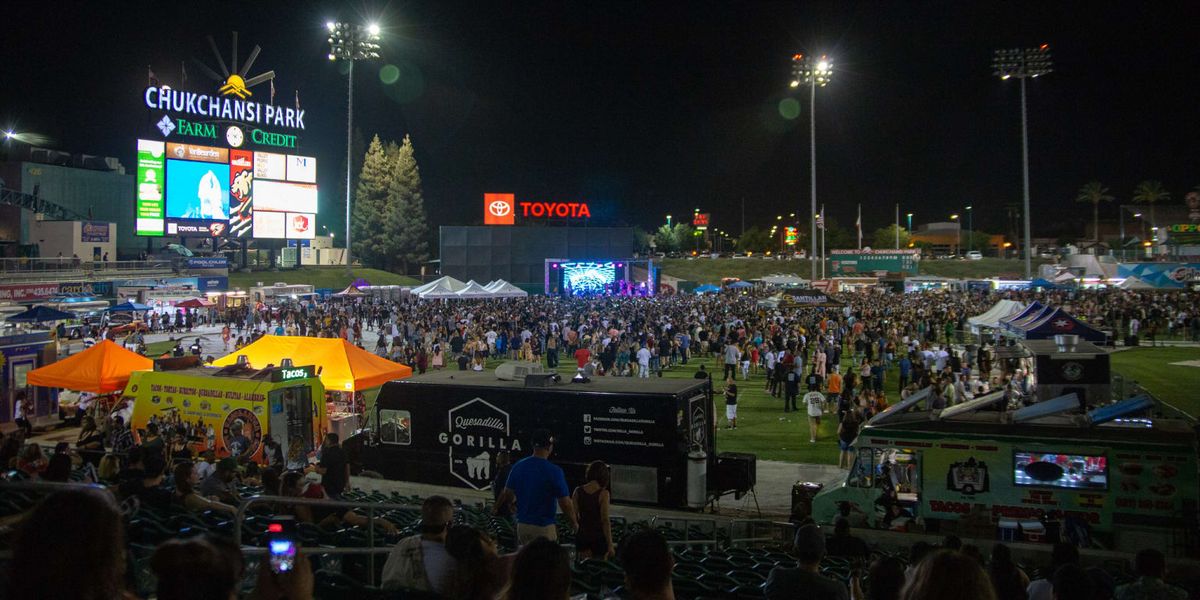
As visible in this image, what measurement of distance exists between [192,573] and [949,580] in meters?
2.28

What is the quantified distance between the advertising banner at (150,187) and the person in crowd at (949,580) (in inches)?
2594

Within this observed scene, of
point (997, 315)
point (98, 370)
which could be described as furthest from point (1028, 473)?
point (997, 315)

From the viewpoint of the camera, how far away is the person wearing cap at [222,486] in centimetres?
859

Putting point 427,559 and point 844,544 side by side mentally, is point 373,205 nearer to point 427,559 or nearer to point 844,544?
point 844,544

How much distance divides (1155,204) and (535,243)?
11486 cm

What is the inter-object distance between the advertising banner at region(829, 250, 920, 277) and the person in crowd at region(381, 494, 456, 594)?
7937 cm

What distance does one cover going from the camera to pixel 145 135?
195ft

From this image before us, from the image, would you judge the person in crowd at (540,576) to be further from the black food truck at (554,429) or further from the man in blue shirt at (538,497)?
the black food truck at (554,429)

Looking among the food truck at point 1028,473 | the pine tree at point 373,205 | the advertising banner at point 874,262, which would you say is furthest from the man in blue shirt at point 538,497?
the pine tree at point 373,205

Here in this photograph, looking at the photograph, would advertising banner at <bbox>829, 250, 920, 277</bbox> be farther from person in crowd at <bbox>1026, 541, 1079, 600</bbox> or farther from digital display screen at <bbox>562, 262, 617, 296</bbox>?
person in crowd at <bbox>1026, 541, 1079, 600</bbox>

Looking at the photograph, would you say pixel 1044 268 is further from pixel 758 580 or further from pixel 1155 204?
pixel 1155 204

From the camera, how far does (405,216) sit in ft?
276

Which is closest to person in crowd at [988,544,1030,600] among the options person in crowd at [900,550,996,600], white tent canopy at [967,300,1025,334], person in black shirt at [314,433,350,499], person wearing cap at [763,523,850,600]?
person wearing cap at [763,523,850,600]

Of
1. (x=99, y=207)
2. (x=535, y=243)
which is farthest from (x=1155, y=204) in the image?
(x=99, y=207)
